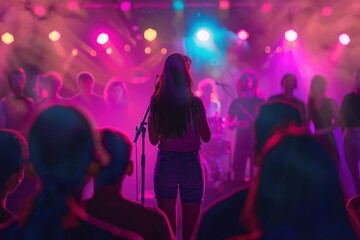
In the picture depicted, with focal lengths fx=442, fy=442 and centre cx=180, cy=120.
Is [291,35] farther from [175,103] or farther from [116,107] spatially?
[175,103]

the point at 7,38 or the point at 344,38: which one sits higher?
the point at 7,38

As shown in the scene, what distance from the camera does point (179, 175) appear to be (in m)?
3.40

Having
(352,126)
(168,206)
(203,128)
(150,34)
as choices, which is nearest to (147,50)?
(150,34)

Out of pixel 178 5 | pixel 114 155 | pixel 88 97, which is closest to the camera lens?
pixel 114 155

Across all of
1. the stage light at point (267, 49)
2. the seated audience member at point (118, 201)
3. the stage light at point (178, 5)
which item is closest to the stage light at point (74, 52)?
the stage light at point (178, 5)

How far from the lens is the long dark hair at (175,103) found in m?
3.42

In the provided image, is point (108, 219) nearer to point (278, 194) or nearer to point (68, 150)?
point (68, 150)

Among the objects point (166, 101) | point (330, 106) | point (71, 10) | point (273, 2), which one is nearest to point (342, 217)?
point (166, 101)

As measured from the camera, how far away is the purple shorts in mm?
3398

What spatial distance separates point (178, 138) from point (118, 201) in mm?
1596

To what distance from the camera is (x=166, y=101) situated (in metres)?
3.47

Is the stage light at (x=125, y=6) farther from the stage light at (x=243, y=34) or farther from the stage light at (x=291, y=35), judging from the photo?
the stage light at (x=291, y=35)

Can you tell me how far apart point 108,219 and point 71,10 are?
26.7 ft

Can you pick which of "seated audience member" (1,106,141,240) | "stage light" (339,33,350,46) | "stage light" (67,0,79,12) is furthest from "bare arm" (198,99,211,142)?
"stage light" (339,33,350,46)
